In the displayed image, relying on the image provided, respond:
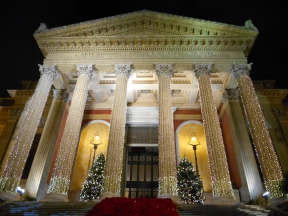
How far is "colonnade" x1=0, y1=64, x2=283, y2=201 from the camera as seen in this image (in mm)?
11938

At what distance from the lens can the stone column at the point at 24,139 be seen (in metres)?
12.0

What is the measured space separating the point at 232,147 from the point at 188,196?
4896 mm

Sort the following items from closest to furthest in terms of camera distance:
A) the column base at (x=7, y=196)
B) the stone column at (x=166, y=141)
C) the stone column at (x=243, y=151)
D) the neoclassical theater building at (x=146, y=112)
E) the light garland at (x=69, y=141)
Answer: the column base at (x=7, y=196)
the stone column at (x=166, y=141)
the light garland at (x=69, y=141)
the neoclassical theater building at (x=146, y=112)
the stone column at (x=243, y=151)

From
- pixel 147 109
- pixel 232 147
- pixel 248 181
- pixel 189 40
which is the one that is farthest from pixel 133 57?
pixel 248 181

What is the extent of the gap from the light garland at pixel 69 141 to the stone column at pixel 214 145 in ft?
24.3

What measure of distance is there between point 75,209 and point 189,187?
768 cm

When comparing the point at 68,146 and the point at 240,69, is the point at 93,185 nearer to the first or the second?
the point at 68,146

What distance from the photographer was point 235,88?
59.1ft

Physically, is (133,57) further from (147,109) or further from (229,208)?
(229,208)

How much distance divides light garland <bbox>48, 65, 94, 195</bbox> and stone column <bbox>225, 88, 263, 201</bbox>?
10371 millimetres

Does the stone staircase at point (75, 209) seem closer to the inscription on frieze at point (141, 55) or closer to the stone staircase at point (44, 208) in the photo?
the stone staircase at point (44, 208)

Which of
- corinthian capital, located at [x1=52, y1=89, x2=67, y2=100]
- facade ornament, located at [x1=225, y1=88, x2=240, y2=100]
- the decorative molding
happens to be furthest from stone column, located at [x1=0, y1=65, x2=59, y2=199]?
facade ornament, located at [x1=225, y1=88, x2=240, y2=100]

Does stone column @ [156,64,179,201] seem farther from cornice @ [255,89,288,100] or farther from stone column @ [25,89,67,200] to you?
cornice @ [255,89,288,100]

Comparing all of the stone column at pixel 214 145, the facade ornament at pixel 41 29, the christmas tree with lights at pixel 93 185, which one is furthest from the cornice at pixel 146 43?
the christmas tree with lights at pixel 93 185
